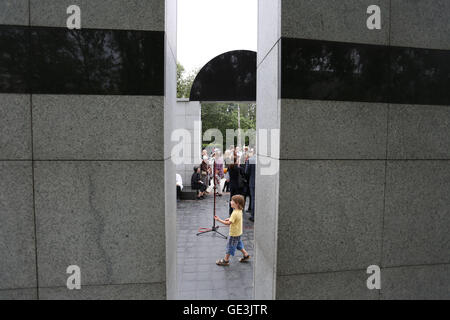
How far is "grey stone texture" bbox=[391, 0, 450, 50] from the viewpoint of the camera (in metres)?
3.13

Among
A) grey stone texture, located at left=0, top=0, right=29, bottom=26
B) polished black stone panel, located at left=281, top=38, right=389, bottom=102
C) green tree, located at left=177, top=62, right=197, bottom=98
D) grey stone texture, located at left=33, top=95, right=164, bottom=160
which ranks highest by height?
green tree, located at left=177, top=62, right=197, bottom=98

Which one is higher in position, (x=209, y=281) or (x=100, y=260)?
(x=100, y=260)

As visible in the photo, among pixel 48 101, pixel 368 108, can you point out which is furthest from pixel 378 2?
pixel 48 101

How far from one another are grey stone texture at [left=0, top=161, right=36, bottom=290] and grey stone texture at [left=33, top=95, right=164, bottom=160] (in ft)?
1.04

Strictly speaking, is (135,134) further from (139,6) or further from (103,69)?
(139,6)

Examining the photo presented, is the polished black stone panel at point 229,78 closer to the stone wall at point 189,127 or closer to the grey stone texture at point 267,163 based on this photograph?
the stone wall at point 189,127

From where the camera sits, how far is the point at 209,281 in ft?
17.3

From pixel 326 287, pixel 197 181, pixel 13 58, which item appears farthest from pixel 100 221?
pixel 197 181

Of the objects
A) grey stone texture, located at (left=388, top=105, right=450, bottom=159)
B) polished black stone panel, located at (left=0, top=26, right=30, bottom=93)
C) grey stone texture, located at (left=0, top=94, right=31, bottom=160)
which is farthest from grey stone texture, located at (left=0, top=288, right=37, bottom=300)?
grey stone texture, located at (left=388, top=105, right=450, bottom=159)

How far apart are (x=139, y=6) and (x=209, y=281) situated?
4754 millimetres

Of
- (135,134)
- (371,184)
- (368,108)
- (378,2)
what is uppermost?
(378,2)

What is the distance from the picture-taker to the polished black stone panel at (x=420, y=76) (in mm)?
3148

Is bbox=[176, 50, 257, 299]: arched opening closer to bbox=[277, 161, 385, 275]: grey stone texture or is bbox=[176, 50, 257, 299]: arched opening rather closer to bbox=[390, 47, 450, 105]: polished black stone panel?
bbox=[277, 161, 385, 275]: grey stone texture

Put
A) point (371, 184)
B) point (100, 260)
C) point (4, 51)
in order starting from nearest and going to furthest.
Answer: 1. point (4, 51)
2. point (100, 260)
3. point (371, 184)
